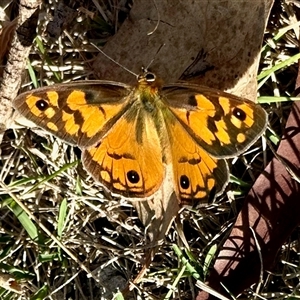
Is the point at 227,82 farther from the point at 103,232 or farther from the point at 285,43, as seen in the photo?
the point at 103,232

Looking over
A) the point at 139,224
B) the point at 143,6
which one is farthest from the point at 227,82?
the point at 139,224

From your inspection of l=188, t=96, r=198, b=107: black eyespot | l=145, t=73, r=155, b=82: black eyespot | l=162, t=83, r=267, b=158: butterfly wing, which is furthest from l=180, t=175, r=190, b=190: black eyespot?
l=145, t=73, r=155, b=82: black eyespot

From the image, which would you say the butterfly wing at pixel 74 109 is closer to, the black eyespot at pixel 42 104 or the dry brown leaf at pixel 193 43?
the black eyespot at pixel 42 104

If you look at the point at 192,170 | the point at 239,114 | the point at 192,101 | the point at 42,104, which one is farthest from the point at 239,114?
the point at 42,104

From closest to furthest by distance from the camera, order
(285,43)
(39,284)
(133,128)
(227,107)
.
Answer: (227,107) → (133,128) → (285,43) → (39,284)

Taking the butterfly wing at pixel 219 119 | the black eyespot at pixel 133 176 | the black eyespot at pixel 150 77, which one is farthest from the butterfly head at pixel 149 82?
the black eyespot at pixel 133 176

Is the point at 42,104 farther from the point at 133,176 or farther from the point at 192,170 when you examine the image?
the point at 192,170
